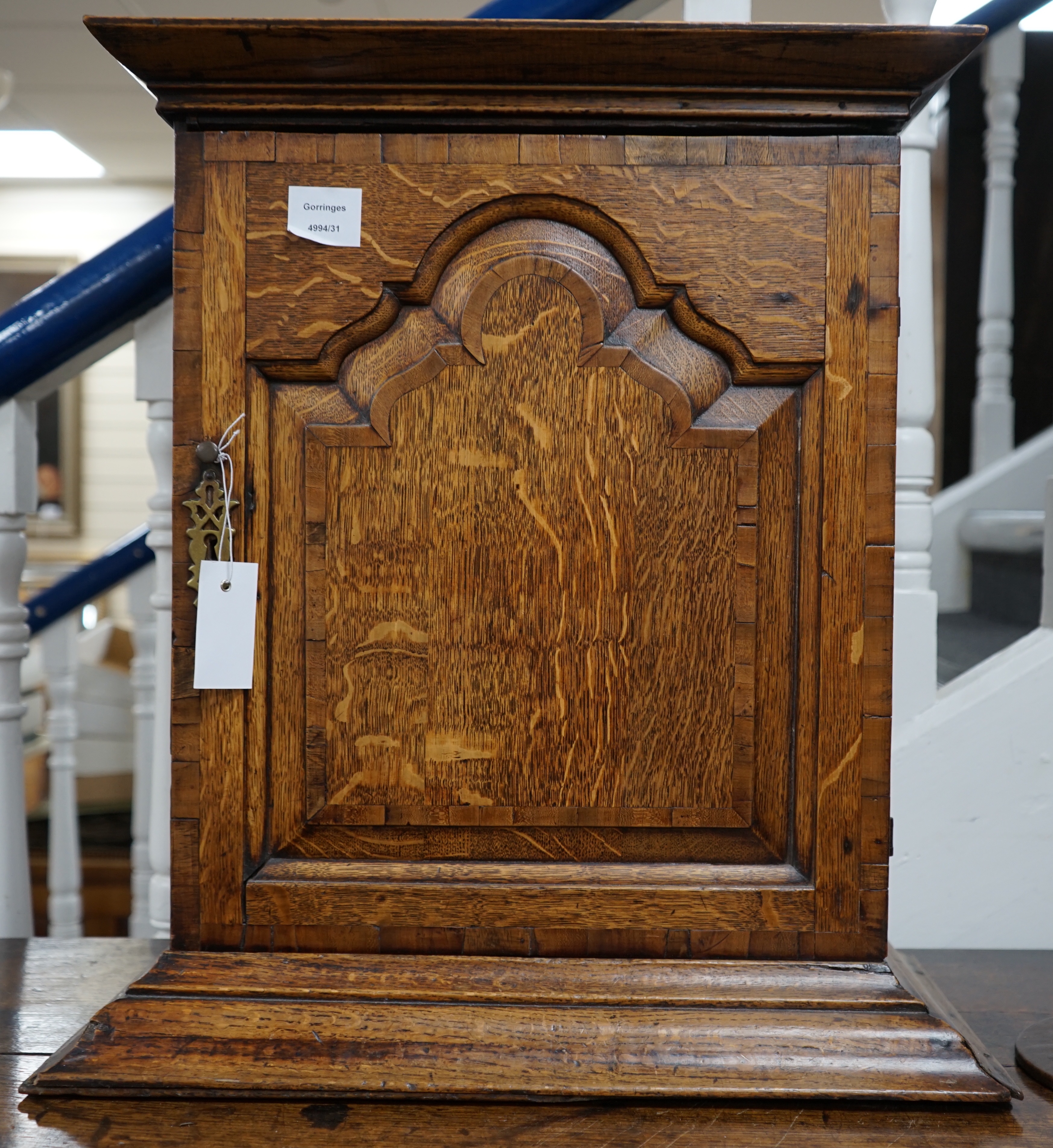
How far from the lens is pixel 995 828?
40.5 inches

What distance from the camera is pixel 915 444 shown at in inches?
41.8

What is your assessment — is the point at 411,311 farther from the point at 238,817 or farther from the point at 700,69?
the point at 238,817

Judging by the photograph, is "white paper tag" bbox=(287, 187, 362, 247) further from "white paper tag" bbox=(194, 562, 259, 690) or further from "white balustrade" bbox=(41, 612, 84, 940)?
"white balustrade" bbox=(41, 612, 84, 940)

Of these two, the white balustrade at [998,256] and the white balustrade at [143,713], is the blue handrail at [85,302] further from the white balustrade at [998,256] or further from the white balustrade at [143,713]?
the white balustrade at [998,256]

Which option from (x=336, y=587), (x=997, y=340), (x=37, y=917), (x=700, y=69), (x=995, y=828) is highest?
(x=997, y=340)

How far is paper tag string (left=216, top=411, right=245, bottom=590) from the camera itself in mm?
707

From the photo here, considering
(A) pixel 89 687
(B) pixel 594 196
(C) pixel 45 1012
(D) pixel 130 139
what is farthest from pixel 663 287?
(D) pixel 130 139

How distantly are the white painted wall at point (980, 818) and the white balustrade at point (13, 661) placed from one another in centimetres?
93

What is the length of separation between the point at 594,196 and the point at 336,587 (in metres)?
0.33

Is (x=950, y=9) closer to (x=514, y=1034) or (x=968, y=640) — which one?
(x=968, y=640)

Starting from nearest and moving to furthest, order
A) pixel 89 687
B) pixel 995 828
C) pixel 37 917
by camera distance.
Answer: pixel 995 828
pixel 37 917
pixel 89 687

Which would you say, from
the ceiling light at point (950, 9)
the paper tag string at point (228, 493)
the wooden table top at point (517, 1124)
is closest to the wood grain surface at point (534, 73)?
the paper tag string at point (228, 493)

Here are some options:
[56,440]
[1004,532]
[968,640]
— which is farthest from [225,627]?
[56,440]

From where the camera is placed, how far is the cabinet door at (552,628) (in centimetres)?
71
